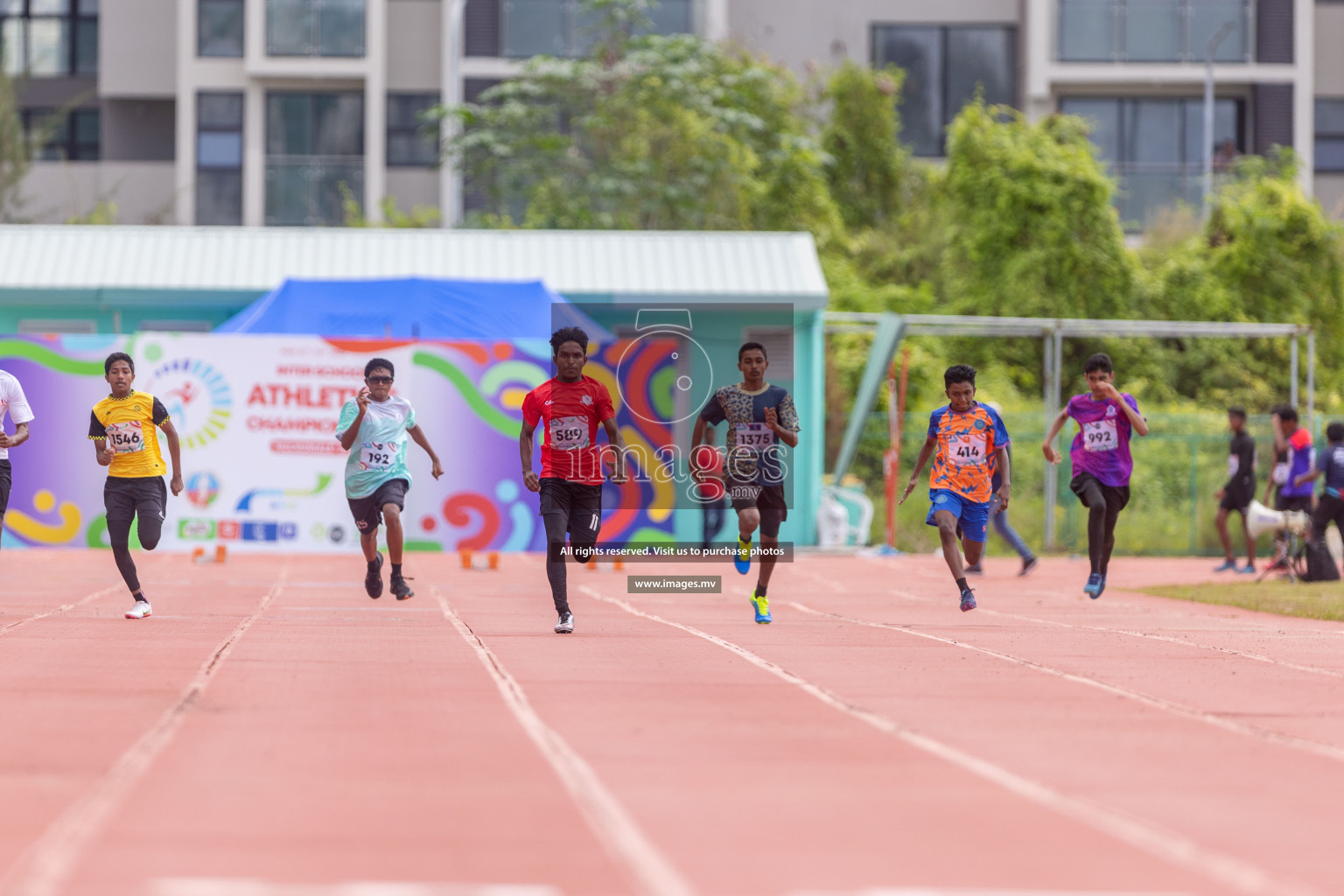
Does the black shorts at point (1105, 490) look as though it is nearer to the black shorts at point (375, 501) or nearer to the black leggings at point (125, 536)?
the black shorts at point (375, 501)

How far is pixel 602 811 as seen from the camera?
5.59 meters

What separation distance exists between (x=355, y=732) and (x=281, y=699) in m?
1.08

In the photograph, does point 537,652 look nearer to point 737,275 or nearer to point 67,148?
point 737,275

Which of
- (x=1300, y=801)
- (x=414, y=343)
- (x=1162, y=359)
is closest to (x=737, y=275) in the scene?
(x=414, y=343)

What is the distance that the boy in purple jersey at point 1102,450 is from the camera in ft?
45.6

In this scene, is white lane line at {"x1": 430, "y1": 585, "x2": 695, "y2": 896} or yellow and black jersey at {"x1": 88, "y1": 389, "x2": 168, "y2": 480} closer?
white lane line at {"x1": 430, "y1": 585, "x2": 695, "y2": 896}

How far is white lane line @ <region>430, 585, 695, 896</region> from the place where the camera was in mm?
4738

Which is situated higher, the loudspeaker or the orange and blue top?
the orange and blue top

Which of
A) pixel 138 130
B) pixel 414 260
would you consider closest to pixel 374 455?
pixel 414 260

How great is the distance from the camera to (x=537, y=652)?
10.2 m

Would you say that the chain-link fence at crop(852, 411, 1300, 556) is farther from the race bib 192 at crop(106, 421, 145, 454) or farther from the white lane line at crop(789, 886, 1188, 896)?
the white lane line at crop(789, 886, 1188, 896)

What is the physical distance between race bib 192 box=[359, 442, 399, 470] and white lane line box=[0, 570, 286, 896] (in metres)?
5.20

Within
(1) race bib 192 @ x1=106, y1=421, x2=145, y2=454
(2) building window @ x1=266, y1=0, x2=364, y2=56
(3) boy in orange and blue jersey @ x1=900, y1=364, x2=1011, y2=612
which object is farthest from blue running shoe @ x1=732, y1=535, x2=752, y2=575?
(2) building window @ x1=266, y1=0, x2=364, y2=56

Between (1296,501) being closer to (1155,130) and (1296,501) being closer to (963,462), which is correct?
(963,462)
